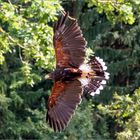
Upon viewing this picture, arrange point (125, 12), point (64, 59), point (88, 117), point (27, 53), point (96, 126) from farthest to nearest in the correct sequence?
point (96, 126), point (88, 117), point (125, 12), point (27, 53), point (64, 59)

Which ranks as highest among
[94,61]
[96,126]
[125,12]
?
[125,12]

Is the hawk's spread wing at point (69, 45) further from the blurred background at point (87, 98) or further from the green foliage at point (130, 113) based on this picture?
the blurred background at point (87, 98)

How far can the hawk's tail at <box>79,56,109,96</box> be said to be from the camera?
15.3 ft

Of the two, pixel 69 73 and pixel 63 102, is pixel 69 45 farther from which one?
pixel 63 102

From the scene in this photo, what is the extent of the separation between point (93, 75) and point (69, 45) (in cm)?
29

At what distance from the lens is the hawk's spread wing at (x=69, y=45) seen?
468 centimetres

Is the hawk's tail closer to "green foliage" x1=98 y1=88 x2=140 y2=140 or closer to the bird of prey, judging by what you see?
the bird of prey

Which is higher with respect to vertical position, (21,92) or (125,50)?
(125,50)

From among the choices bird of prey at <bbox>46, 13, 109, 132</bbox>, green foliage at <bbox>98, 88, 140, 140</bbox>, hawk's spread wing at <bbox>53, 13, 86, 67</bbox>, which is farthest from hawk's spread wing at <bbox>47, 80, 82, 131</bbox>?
green foliage at <bbox>98, 88, 140, 140</bbox>

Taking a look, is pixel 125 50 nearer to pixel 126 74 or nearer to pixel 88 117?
pixel 126 74

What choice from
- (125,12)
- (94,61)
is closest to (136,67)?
(125,12)

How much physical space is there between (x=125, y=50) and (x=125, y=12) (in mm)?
7285

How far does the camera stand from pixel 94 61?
4.92m

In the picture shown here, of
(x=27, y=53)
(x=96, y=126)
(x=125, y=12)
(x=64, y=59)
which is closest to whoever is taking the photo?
(x=64, y=59)
